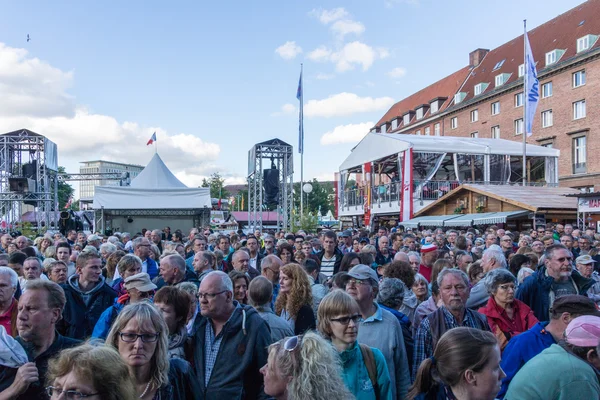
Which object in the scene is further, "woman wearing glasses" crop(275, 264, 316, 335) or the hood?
the hood

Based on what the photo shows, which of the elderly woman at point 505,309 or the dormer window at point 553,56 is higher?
the dormer window at point 553,56

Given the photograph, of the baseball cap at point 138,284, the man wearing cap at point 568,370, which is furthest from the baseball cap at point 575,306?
the baseball cap at point 138,284

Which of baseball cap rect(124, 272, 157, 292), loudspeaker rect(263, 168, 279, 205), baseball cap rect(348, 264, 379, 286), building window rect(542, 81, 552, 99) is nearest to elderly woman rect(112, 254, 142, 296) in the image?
baseball cap rect(124, 272, 157, 292)

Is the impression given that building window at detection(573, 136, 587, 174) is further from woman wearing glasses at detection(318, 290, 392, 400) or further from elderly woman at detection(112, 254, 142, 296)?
woman wearing glasses at detection(318, 290, 392, 400)

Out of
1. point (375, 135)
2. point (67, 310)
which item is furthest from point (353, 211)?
point (67, 310)

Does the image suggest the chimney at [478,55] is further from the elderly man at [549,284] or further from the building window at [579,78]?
the elderly man at [549,284]

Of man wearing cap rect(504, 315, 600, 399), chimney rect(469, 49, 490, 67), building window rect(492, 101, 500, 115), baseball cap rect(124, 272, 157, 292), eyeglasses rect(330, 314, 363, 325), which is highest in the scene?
chimney rect(469, 49, 490, 67)

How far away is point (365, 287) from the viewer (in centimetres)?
382

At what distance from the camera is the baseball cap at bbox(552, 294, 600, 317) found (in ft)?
10.3

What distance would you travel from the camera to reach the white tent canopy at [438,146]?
1129 inches

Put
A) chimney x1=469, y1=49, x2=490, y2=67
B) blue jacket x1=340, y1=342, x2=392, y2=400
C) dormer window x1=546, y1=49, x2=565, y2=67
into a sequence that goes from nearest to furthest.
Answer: blue jacket x1=340, y1=342, x2=392, y2=400
dormer window x1=546, y1=49, x2=565, y2=67
chimney x1=469, y1=49, x2=490, y2=67

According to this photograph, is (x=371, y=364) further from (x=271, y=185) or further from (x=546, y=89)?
(x=546, y=89)

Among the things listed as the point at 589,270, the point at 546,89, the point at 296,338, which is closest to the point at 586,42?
the point at 546,89

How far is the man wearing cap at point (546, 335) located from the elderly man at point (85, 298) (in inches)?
142
